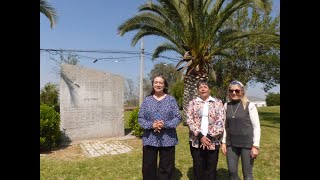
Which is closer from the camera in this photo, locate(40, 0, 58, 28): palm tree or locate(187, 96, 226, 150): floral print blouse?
locate(187, 96, 226, 150): floral print blouse

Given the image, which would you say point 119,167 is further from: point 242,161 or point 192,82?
point 192,82


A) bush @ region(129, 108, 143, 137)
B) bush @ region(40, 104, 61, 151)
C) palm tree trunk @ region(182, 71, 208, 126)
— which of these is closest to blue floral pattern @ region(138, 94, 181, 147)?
Result: bush @ region(40, 104, 61, 151)

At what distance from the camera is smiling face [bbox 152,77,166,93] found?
410 centimetres

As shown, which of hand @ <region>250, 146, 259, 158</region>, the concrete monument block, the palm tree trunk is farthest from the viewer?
the palm tree trunk

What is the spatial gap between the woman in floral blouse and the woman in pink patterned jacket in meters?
0.25

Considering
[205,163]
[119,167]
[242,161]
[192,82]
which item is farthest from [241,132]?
[192,82]

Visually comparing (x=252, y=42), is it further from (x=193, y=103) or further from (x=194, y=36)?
(x=193, y=103)

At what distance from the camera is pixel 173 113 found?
13.5 feet

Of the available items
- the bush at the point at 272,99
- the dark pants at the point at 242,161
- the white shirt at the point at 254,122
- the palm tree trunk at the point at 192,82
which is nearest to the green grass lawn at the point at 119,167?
the dark pants at the point at 242,161

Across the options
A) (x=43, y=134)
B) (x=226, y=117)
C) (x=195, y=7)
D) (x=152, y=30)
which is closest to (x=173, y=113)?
(x=226, y=117)

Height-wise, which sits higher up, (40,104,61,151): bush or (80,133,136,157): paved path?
(40,104,61,151): bush

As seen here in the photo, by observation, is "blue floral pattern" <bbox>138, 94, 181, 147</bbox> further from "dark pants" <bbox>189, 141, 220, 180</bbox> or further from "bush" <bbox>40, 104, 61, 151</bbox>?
"bush" <bbox>40, 104, 61, 151</bbox>

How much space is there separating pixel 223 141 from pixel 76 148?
5.67 metres

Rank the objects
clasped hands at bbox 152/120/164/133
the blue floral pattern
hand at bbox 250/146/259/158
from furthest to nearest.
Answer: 1. the blue floral pattern
2. clasped hands at bbox 152/120/164/133
3. hand at bbox 250/146/259/158
